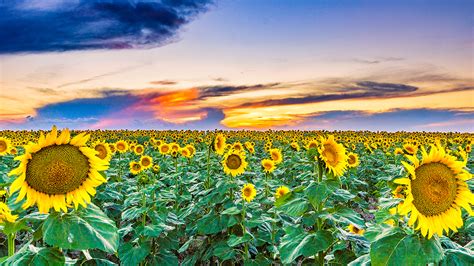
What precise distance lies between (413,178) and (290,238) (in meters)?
1.59

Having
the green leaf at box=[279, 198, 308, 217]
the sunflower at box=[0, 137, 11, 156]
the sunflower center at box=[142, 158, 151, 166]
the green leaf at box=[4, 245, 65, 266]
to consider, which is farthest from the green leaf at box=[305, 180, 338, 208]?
the sunflower at box=[0, 137, 11, 156]

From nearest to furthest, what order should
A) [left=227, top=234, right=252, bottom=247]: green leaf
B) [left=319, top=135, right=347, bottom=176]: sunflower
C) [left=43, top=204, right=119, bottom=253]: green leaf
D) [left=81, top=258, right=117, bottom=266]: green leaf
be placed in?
[left=43, top=204, right=119, bottom=253]: green leaf
[left=81, top=258, right=117, bottom=266]: green leaf
[left=319, top=135, right=347, bottom=176]: sunflower
[left=227, top=234, right=252, bottom=247]: green leaf

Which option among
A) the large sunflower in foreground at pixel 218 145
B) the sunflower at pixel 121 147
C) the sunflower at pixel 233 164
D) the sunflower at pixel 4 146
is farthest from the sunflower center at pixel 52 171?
the sunflower at pixel 121 147

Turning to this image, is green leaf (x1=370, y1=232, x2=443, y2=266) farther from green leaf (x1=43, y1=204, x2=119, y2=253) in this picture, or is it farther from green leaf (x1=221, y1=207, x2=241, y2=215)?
green leaf (x1=221, y1=207, x2=241, y2=215)

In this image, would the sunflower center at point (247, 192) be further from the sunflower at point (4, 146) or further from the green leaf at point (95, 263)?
the sunflower at point (4, 146)

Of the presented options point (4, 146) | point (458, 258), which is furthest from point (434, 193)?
point (4, 146)

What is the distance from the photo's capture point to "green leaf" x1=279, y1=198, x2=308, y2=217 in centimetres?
388

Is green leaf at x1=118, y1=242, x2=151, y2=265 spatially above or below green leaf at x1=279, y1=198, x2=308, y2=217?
below

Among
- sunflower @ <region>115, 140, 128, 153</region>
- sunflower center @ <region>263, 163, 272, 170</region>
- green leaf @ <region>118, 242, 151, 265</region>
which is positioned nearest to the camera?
Answer: green leaf @ <region>118, 242, 151, 265</region>

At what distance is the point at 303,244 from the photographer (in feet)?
12.3

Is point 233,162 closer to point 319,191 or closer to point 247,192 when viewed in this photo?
point 247,192

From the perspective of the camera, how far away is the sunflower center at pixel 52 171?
110 inches

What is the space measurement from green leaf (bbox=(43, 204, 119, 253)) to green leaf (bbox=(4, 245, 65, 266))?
0.57 ft

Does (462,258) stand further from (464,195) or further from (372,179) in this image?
(372,179)
